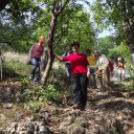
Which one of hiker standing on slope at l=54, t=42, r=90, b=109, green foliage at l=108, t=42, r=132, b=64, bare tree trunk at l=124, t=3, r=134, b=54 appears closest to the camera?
hiker standing on slope at l=54, t=42, r=90, b=109

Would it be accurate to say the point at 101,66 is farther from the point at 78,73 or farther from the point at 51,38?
the point at 51,38

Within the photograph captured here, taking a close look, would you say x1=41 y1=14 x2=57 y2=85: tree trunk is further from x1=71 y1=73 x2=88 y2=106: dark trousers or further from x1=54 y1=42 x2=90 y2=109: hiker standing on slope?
x1=71 y1=73 x2=88 y2=106: dark trousers

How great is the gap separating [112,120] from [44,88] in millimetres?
2148

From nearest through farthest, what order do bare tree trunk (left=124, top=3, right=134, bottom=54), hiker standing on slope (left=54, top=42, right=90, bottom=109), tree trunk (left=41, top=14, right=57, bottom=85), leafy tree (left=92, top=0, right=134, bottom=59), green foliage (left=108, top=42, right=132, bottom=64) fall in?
1. tree trunk (left=41, top=14, right=57, bottom=85)
2. hiker standing on slope (left=54, top=42, right=90, bottom=109)
3. leafy tree (left=92, top=0, right=134, bottom=59)
4. bare tree trunk (left=124, top=3, right=134, bottom=54)
5. green foliage (left=108, top=42, right=132, bottom=64)

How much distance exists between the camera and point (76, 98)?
184 inches

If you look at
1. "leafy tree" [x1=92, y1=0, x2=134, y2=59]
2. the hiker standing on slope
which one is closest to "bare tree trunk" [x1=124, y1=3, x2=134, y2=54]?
"leafy tree" [x1=92, y1=0, x2=134, y2=59]

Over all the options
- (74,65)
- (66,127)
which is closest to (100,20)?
(74,65)

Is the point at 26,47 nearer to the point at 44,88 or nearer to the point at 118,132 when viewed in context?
the point at 44,88

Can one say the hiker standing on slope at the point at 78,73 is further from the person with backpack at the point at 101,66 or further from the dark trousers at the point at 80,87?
the person with backpack at the point at 101,66

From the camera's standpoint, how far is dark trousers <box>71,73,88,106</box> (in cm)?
464

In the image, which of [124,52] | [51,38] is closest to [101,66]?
[51,38]

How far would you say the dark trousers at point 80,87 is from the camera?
4641mm

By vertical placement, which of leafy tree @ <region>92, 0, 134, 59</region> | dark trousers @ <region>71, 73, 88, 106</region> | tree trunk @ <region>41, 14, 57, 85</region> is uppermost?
leafy tree @ <region>92, 0, 134, 59</region>

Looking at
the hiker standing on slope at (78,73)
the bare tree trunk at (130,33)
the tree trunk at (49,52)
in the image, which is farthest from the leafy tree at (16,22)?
the bare tree trunk at (130,33)
